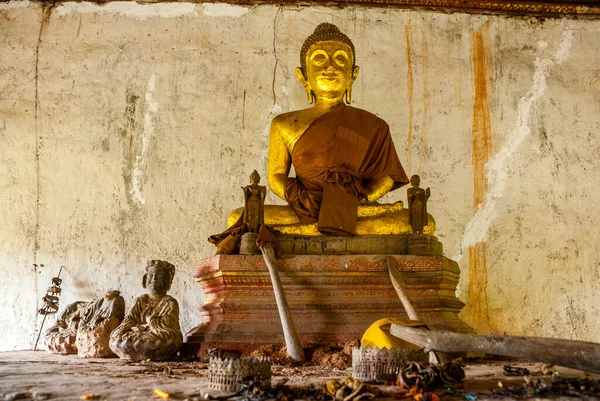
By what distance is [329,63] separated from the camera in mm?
4500

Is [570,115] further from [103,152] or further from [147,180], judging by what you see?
[103,152]

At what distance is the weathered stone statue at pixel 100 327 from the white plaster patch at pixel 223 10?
10.5 ft

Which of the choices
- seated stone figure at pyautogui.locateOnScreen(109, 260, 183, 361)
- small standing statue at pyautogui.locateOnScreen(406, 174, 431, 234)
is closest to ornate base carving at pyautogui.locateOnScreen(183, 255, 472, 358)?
seated stone figure at pyautogui.locateOnScreen(109, 260, 183, 361)

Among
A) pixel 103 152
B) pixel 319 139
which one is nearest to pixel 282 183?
pixel 319 139

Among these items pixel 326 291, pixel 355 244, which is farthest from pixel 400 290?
pixel 355 244

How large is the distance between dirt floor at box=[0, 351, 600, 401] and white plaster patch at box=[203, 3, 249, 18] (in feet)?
13.3

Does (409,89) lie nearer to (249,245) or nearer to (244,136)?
(244,136)

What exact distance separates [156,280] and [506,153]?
12.2 feet

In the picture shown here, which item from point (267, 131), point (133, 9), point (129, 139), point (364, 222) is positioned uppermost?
point (133, 9)

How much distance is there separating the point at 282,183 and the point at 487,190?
7.72 feet

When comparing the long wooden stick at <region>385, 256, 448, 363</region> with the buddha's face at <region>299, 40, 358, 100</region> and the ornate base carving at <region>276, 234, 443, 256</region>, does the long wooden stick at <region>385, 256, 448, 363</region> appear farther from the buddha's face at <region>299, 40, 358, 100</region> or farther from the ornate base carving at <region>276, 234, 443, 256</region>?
the buddha's face at <region>299, 40, 358, 100</region>

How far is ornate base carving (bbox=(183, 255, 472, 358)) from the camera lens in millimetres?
3445

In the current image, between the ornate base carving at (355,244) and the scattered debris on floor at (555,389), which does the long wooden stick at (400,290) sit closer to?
the ornate base carving at (355,244)

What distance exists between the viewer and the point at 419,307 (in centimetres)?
350
